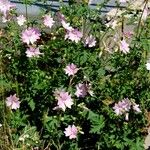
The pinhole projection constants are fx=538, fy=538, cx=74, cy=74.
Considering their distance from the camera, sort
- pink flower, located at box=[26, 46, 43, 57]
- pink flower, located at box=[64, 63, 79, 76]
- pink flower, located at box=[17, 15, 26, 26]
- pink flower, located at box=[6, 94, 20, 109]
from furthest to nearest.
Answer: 1. pink flower, located at box=[17, 15, 26, 26]
2. pink flower, located at box=[6, 94, 20, 109]
3. pink flower, located at box=[26, 46, 43, 57]
4. pink flower, located at box=[64, 63, 79, 76]

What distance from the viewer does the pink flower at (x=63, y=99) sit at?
3.27 metres

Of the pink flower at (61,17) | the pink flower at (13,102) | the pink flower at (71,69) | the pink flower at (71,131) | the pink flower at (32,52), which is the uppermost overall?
the pink flower at (61,17)

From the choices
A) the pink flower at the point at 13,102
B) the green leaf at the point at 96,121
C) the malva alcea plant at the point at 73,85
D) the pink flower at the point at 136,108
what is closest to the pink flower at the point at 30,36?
the malva alcea plant at the point at 73,85

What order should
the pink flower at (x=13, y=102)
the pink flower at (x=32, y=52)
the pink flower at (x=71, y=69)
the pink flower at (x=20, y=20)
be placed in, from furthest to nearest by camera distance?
the pink flower at (x=20, y=20) → the pink flower at (x=13, y=102) → the pink flower at (x=32, y=52) → the pink flower at (x=71, y=69)

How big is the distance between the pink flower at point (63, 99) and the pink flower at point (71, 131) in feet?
0.47

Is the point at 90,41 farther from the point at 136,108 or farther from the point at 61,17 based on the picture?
the point at 136,108

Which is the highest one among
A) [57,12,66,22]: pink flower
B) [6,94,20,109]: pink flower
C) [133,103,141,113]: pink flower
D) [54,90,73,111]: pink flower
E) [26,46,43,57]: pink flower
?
[57,12,66,22]: pink flower

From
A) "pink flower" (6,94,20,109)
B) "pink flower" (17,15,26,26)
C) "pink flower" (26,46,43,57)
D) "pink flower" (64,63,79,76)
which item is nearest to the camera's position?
"pink flower" (64,63,79,76)

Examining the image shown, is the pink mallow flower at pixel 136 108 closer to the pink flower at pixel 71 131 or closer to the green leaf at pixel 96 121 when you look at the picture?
the green leaf at pixel 96 121

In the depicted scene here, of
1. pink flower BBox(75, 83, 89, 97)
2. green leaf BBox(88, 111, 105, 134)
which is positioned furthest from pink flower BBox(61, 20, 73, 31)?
green leaf BBox(88, 111, 105, 134)

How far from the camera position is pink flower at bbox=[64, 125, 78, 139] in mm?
3376

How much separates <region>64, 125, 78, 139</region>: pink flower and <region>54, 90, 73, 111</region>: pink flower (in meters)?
0.14

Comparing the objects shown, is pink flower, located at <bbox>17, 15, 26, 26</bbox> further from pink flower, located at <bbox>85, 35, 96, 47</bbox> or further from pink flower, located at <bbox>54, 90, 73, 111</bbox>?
pink flower, located at <bbox>54, 90, 73, 111</bbox>

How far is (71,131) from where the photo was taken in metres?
3.39
